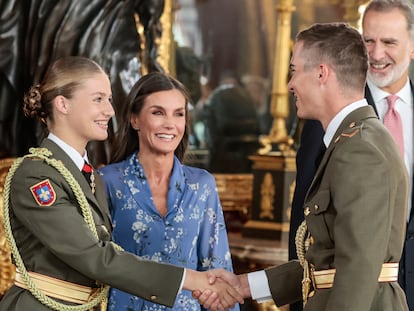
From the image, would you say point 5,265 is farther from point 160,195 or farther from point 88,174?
point 88,174

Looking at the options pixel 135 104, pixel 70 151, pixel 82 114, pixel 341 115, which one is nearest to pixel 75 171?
pixel 70 151

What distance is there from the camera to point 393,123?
10.7ft

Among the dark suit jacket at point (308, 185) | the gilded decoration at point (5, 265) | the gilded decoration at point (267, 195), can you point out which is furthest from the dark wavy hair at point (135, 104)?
the gilded decoration at point (267, 195)

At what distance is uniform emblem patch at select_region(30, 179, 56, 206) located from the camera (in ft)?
8.88

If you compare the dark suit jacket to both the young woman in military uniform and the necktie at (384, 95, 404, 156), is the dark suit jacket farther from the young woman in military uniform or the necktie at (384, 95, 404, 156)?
the young woman in military uniform

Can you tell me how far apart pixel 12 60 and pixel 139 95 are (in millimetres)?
1507

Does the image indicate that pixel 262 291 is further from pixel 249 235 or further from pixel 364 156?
pixel 249 235

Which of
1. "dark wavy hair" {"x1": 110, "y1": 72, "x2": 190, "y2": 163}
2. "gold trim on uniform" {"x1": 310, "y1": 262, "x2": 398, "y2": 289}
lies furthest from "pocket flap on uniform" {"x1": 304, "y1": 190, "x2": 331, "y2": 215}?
"dark wavy hair" {"x1": 110, "y1": 72, "x2": 190, "y2": 163}

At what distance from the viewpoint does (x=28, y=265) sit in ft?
9.07

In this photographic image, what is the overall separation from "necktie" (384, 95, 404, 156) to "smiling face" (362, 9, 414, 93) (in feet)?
0.21

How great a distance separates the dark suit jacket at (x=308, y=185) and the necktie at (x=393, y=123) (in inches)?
2.6

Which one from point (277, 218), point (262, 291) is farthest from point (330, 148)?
point (277, 218)

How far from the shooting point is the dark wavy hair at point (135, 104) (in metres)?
3.41

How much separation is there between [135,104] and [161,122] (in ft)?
0.46
